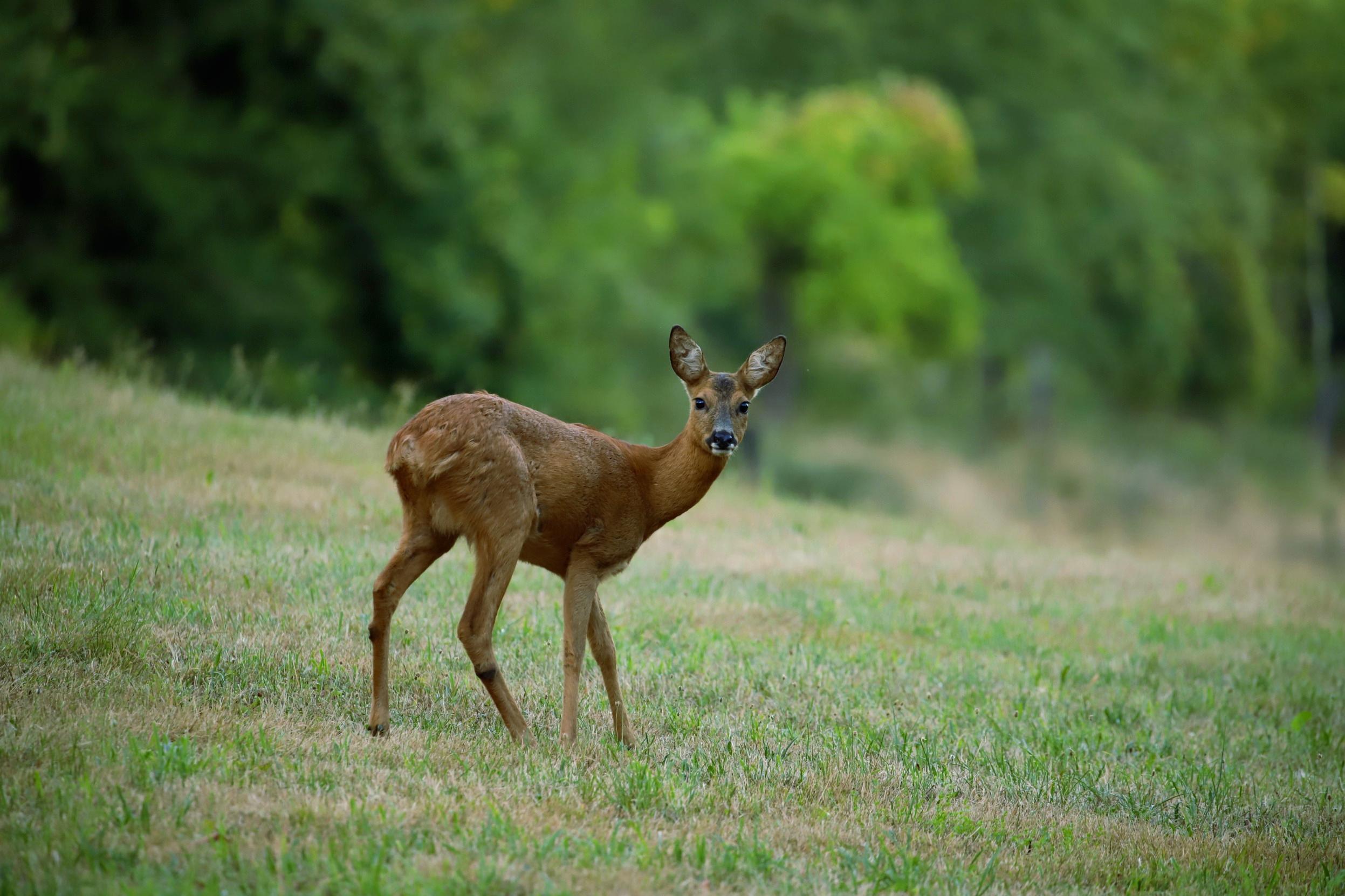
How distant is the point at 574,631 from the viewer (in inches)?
255

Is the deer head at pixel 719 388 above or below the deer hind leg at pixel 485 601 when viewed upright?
above

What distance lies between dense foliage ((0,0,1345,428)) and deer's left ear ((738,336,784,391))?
7.65m

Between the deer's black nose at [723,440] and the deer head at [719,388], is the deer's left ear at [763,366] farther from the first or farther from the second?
the deer's black nose at [723,440]

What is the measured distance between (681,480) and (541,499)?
0.73m

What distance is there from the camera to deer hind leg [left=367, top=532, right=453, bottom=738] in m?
6.27

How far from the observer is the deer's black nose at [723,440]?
21.5 ft

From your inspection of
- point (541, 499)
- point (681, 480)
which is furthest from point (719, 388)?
point (541, 499)

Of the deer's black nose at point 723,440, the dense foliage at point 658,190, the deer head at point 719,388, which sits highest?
the dense foliage at point 658,190

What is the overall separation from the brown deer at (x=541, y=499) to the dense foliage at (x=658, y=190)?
24.7 ft

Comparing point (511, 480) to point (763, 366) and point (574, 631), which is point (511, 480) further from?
point (763, 366)

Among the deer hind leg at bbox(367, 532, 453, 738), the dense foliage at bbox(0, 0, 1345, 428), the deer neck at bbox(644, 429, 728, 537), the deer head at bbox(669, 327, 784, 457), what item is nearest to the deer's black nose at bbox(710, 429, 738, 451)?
the deer head at bbox(669, 327, 784, 457)

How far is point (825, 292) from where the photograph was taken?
86.5 feet

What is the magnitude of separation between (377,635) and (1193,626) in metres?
7.31

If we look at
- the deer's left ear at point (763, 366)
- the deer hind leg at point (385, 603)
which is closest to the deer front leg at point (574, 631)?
the deer hind leg at point (385, 603)
